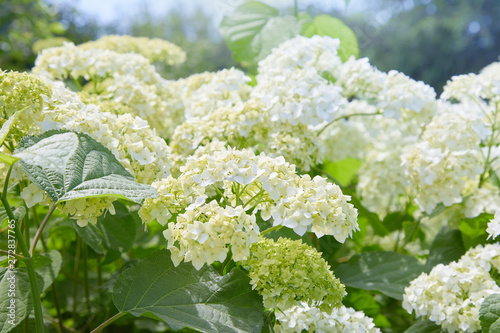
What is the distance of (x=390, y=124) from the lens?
1450mm

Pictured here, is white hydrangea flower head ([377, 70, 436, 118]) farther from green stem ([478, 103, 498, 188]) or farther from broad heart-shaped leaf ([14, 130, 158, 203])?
broad heart-shaped leaf ([14, 130, 158, 203])

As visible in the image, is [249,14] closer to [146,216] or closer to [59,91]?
[59,91]

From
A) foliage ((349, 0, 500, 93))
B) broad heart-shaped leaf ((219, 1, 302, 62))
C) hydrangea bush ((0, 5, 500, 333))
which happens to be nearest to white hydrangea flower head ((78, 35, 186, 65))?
hydrangea bush ((0, 5, 500, 333))

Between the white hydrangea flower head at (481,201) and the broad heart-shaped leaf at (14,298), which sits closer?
the broad heart-shaped leaf at (14,298)

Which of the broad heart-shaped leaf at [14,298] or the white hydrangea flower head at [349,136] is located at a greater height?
the white hydrangea flower head at [349,136]

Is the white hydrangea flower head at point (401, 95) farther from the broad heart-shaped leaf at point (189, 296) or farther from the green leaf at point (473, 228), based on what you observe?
the broad heart-shaped leaf at point (189, 296)

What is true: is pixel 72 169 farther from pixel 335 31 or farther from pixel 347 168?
pixel 347 168

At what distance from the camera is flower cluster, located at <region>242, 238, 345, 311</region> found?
66 centimetres

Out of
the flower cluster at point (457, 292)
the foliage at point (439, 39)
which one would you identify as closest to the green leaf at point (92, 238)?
the flower cluster at point (457, 292)

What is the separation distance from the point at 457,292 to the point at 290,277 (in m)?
0.38

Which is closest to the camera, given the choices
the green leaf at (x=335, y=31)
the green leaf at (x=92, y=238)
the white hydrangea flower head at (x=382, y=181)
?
the green leaf at (x=92, y=238)

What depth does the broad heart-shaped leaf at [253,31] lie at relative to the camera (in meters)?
1.45

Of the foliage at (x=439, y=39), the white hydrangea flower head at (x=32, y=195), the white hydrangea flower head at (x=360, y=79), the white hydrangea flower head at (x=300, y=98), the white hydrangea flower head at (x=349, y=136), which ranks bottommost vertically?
the white hydrangea flower head at (x=32, y=195)

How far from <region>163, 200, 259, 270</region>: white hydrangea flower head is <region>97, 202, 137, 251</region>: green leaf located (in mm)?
381
